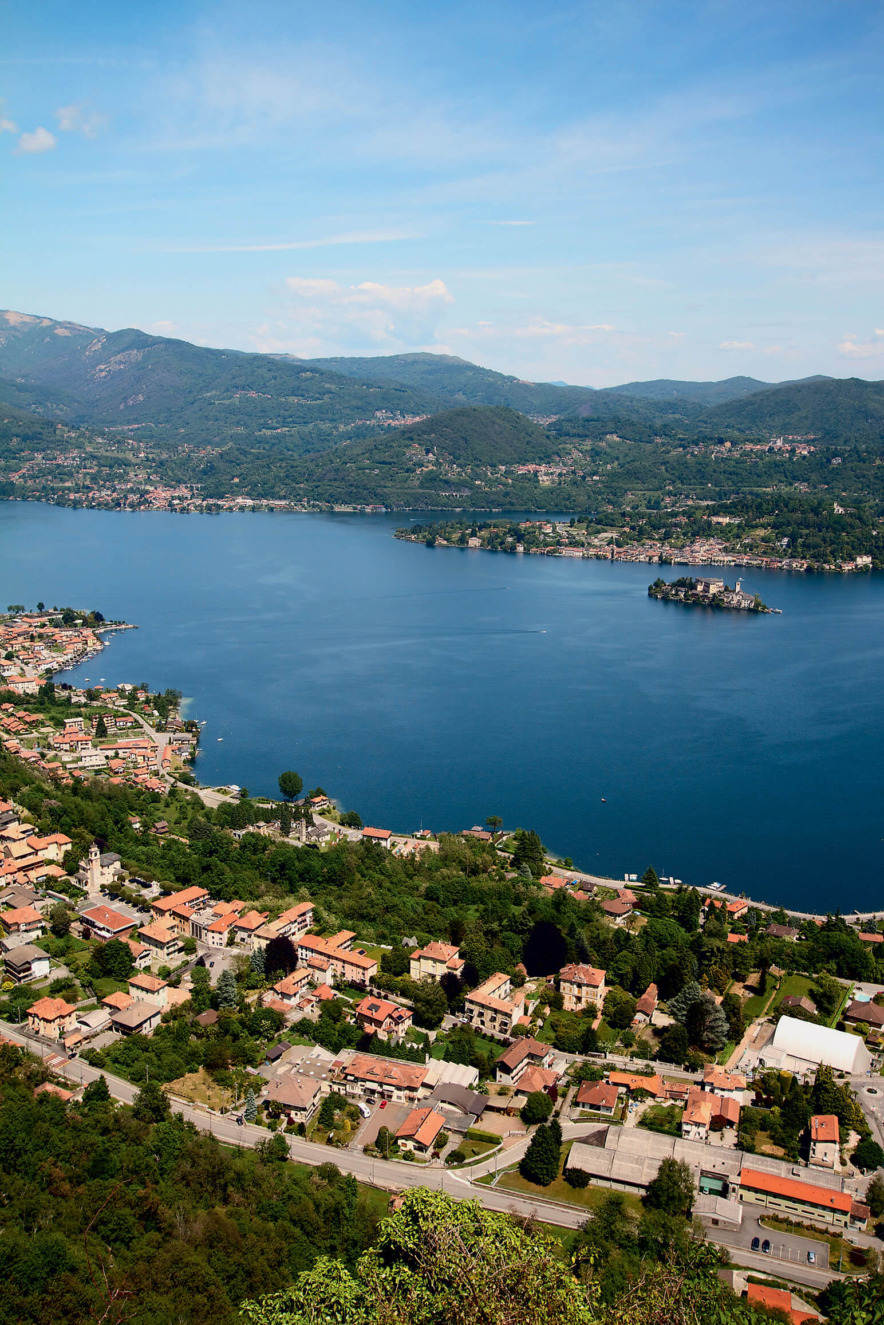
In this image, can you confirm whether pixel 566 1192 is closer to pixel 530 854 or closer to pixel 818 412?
pixel 530 854

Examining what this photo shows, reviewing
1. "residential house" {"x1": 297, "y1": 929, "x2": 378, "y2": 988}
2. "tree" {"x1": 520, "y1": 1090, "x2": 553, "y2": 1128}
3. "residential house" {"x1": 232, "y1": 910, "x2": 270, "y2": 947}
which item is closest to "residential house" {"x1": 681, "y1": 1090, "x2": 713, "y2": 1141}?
"tree" {"x1": 520, "y1": 1090, "x2": 553, "y2": 1128}

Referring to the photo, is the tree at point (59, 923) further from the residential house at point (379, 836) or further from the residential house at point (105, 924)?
the residential house at point (379, 836)

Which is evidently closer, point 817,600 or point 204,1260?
point 204,1260

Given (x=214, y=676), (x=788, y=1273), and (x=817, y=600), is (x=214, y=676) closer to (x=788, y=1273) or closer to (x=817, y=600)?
(x=788, y=1273)

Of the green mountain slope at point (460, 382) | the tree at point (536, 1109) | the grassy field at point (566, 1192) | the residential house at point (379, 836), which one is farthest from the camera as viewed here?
the green mountain slope at point (460, 382)

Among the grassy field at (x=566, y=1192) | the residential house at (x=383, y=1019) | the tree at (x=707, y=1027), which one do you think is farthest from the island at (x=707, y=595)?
the grassy field at (x=566, y=1192)

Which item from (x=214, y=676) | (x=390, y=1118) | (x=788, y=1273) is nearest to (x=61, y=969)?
(x=390, y=1118)

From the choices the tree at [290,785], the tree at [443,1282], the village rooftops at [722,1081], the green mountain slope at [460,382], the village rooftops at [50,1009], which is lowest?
the village rooftops at [722,1081]
